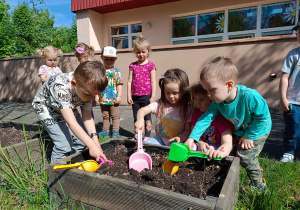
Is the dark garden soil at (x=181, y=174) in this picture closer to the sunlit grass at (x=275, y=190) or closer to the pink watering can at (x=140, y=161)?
the pink watering can at (x=140, y=161)

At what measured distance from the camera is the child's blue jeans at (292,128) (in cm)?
238

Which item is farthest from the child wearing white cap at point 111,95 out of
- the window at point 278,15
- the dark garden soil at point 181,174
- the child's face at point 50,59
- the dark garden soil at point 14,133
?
the window at point 278,15

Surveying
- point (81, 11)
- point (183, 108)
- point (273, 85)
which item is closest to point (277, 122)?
point (273, 85)

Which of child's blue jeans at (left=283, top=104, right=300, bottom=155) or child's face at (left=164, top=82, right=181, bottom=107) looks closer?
child's face at (left=164, top=82, right=181, bottom=107)

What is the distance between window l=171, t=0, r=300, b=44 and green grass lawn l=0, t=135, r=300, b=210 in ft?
19.8

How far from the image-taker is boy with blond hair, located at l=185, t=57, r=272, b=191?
151 cm

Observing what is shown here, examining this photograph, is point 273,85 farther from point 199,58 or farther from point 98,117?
point 98,117

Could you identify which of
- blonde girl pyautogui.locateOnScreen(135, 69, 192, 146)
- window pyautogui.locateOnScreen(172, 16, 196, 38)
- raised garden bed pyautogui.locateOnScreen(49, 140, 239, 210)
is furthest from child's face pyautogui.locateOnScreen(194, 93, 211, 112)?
window pyautogui.locateOnScreen(172, 16, 196, 38)

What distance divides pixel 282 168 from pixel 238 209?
84 cm

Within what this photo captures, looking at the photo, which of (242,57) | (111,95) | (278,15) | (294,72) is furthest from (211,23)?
(294,72)

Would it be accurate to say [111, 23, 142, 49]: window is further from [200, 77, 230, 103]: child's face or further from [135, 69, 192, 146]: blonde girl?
[200, 77, 230, 103]: child's face

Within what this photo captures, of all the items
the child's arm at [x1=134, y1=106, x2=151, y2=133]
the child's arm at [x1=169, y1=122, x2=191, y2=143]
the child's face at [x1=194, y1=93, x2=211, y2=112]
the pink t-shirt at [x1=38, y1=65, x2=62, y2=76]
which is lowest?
the child's arm at [x1=169, y1=122, x2=191, y2=143]

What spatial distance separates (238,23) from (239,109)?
656cm

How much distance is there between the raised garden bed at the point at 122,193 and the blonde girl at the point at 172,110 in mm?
709
